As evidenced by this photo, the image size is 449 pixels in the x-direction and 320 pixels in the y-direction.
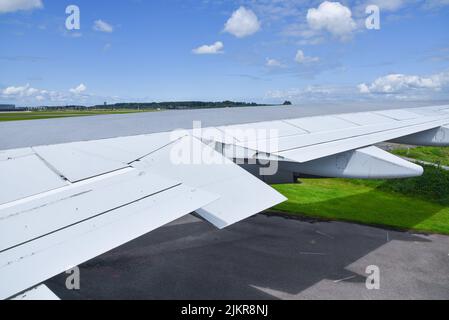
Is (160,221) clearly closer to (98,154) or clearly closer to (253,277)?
(98,154)

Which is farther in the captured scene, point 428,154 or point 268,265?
point 428,154

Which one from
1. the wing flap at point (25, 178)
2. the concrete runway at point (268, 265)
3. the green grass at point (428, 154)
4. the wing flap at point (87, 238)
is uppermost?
the wing flap at point (25, 178)

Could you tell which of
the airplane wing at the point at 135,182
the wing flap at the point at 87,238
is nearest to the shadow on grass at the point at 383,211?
the airplane wing at the point at 135,182

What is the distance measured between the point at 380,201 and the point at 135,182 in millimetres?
13081

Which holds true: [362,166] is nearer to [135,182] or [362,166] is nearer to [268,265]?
[268,265]

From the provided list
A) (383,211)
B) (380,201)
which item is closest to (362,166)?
(383,211)

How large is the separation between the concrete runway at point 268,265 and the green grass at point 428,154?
15236 millimetres

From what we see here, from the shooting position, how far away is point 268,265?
8.06m

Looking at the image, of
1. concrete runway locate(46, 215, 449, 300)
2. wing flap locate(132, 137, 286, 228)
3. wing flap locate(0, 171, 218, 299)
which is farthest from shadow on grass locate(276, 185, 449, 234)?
wing flap locate(0, 171, 218, 299)

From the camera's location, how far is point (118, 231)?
2615 millimetres

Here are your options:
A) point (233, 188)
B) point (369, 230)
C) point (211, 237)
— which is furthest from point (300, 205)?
point (233, 188)

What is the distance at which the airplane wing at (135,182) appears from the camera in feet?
7.82

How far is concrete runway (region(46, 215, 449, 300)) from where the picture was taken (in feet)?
22.7

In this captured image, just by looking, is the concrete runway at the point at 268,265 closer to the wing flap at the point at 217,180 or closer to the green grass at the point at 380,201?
the green grass at the point at 380,201
